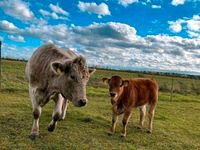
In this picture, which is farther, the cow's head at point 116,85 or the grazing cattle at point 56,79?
the cow's head at point 116,85

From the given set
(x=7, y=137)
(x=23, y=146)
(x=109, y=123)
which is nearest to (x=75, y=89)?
(x=23, y=146)

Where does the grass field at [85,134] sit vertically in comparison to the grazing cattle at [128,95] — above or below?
below

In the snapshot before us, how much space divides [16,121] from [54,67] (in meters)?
3.01

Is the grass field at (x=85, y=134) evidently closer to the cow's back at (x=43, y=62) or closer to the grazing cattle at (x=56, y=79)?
the grazing cattle at (x=56, y=79)

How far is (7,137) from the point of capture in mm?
6422

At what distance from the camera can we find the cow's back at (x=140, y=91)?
7.64 meters

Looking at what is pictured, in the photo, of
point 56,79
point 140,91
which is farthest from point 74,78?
point 140,91

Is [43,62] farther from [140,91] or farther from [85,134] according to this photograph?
[140,91]

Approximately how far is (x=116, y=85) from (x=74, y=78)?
6.79ft

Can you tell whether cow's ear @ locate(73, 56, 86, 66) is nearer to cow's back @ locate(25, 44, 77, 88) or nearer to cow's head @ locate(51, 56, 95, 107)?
cow's head @ locate(51, 56, 95, 107)

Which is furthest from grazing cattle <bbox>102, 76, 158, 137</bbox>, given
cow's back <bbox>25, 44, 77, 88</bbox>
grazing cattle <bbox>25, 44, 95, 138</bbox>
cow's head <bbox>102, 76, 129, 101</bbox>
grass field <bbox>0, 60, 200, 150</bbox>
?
cow's back <bbox>25, 44, 77, 88</bbox>

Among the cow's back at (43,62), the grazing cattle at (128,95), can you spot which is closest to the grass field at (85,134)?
the grazing cattle at (128,95)

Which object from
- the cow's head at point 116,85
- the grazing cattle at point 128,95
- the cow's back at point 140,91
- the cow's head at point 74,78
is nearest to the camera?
the cow's head at point 74,78

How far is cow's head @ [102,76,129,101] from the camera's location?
707 centimetres
